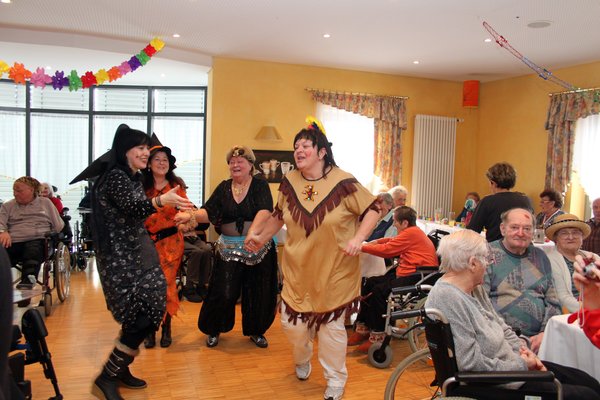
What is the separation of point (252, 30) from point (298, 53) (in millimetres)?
1139

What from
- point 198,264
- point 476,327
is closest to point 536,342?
point 476,327

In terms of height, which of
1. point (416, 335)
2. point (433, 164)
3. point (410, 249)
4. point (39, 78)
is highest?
point (39, 78)

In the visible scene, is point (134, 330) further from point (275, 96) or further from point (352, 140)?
point (352, 140)

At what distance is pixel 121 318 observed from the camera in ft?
9.41

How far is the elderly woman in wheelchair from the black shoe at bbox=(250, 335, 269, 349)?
6.96 feet

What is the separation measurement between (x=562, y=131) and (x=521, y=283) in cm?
489

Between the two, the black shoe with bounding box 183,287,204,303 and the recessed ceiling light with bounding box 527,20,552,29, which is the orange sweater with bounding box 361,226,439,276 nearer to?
the black shoe with bounding box 183,287,204,303

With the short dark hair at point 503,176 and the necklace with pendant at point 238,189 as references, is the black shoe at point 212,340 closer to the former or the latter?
the necklace with pendant at point 238,189

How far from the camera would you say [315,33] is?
573 cm

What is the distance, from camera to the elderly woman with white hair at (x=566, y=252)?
2.82 m

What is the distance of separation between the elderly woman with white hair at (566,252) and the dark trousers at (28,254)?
13.6ft

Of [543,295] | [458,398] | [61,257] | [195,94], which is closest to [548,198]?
[543,295]

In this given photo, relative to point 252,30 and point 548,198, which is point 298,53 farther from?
point 548,198

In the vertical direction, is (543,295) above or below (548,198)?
below
